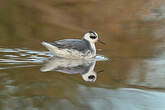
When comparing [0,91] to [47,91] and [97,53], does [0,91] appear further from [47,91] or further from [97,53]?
[97,53]

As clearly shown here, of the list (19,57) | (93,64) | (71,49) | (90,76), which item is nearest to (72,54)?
(71,49)

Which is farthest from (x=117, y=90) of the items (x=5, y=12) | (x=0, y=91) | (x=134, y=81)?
(x=5, y=12)

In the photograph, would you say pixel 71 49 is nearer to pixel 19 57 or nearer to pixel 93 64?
pixel 93 64

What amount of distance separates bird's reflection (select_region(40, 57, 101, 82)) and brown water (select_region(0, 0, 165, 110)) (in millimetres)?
165

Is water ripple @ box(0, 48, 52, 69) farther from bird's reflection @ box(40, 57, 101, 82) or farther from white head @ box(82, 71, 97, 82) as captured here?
white head @ box(82, 71, 97, 82)

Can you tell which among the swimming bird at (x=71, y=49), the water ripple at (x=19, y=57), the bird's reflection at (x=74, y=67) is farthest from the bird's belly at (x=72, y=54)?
the water ripple at (x=19, y=57)

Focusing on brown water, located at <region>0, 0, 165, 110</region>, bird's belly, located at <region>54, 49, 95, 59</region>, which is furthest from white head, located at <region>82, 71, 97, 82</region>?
bird's belly, located at <region>54, 49, 95, 59</region>

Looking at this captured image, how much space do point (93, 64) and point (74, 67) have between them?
701mm

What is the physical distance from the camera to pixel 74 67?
10.7 metres

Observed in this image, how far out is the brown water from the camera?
8117 mm

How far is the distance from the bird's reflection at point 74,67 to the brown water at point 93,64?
17 centimetres

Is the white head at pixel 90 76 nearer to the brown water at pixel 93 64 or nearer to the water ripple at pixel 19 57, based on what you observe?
the brown water at pixel 93 64

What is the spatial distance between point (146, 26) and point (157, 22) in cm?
87

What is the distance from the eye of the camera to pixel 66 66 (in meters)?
10.7
